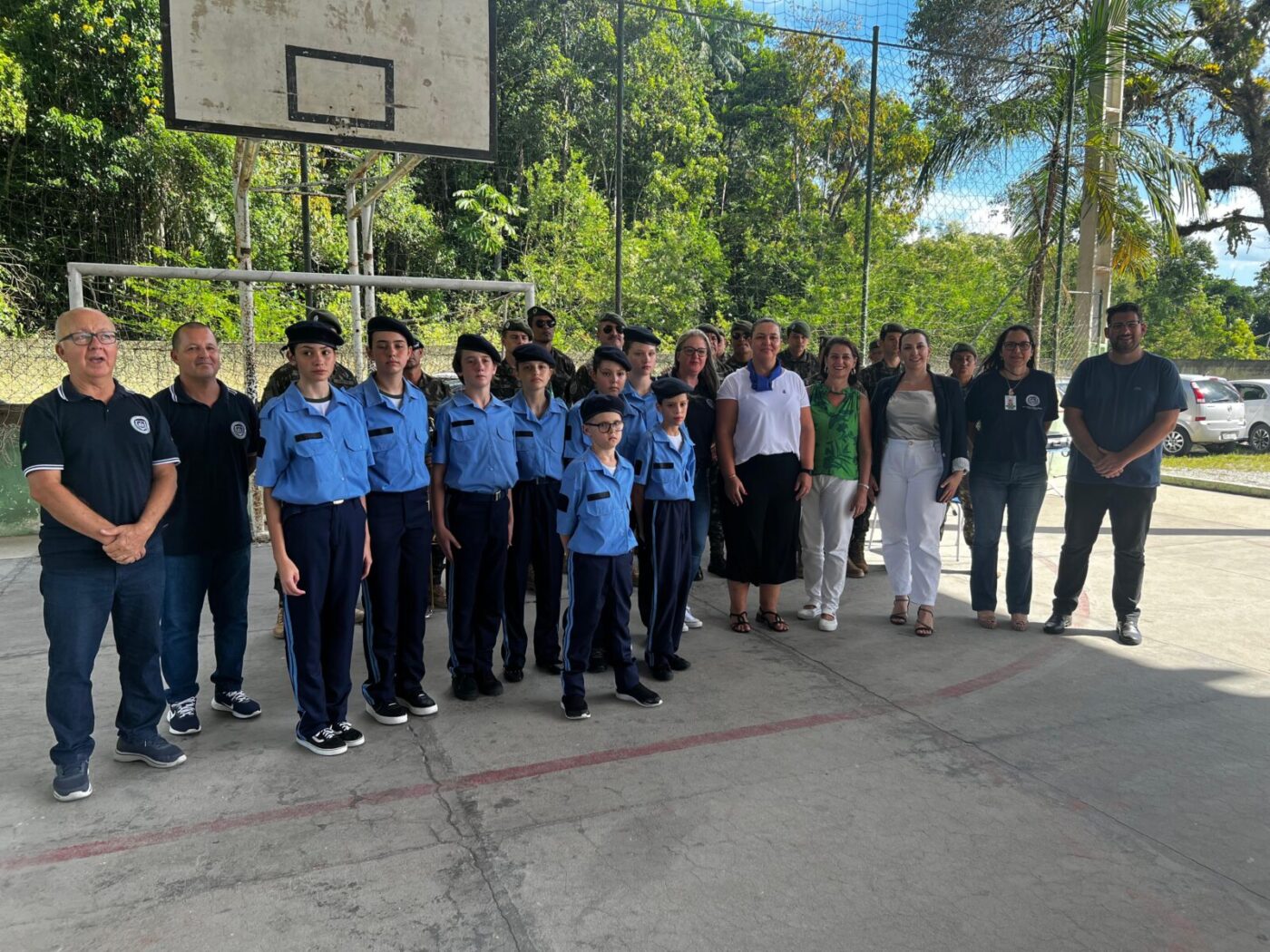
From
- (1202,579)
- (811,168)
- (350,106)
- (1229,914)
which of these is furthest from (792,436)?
(811,168)

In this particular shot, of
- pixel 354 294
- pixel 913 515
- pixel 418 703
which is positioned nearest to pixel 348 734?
pixel 418 703

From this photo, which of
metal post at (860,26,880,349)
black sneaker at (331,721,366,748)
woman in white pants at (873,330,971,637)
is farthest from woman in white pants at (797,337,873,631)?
metal post at (860,26,880,349)

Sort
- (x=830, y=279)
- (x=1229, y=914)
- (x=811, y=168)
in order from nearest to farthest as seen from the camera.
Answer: (x=1229, y=914), (x=830, y=279), (x=811, y=168)

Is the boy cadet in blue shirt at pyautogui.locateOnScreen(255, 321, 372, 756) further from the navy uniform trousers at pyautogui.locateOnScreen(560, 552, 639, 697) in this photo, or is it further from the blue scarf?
the blue scarf

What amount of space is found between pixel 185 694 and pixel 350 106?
4.56m

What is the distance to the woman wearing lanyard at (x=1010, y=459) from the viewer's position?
4910 millimetres

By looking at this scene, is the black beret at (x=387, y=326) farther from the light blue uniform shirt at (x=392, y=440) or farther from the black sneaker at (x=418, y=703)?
the black sneaker at (x=418, y=703)

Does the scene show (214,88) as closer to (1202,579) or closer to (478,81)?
(478,81)

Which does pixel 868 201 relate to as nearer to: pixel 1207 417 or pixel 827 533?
pixel 827 533

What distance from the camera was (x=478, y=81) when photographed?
6.90m

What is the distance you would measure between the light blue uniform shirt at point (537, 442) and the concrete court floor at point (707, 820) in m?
1.04

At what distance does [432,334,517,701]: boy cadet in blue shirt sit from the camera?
3.81m

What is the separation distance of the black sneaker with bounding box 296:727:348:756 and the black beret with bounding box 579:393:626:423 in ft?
5.47

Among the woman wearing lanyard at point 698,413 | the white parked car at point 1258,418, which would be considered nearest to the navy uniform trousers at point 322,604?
the woman wearing lanyard at point 698,413
